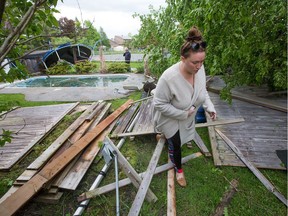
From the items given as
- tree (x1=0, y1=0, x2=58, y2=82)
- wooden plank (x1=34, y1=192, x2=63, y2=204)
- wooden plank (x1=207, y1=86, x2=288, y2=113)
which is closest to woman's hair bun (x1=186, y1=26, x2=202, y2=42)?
tree (x1=0, y1=0, x2=58, y2=82)

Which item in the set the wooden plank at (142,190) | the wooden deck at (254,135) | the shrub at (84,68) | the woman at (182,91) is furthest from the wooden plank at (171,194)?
the shrub at (84,68)

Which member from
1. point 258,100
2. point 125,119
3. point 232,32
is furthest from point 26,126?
point 258,100

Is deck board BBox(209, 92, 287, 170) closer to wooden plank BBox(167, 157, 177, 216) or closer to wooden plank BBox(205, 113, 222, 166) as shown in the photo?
wooden plank BBox(205, 113, 222, 166)

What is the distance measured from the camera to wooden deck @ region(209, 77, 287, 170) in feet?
10.2

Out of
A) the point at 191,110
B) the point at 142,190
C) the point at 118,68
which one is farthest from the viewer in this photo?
the point at 118,68

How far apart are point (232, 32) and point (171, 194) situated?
2690 mm

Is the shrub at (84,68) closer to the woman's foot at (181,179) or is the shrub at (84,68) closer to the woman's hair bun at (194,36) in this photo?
the woman's foot at (181,179)

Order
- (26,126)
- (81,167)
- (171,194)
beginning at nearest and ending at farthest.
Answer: (171,194) → (81,167) → (26,126)

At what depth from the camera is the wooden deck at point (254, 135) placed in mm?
3113

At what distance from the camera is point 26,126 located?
452 centimetres

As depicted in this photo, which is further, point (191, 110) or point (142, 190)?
point (142, 190)

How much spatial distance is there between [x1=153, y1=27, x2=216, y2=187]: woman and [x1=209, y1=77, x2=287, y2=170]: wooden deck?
1273mm

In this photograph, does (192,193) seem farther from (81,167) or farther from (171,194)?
(81,167)

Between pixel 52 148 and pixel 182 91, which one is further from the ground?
pixel 182 91
